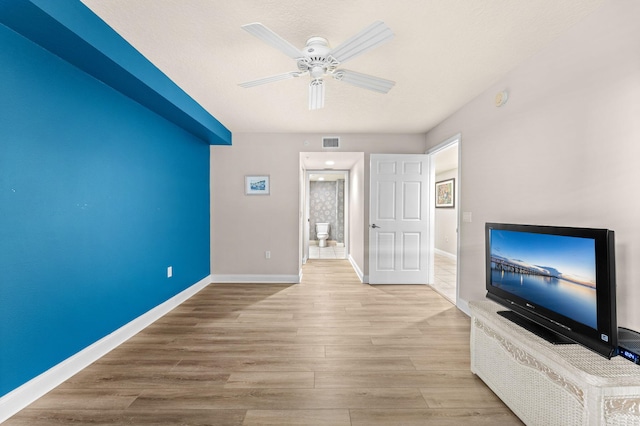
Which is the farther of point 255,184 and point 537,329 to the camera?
point 255,184

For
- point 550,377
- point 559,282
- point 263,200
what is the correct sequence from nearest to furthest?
point 550,377 → point 559,282 → point 263,200

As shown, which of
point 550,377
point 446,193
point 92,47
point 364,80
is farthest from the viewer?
point 446,193

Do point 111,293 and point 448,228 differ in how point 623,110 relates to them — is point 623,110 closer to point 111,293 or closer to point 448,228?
point 111,293

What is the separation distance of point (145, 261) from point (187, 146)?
5.74 feet

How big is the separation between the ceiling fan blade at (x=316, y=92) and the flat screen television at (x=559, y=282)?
175 cm

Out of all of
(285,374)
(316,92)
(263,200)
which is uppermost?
(316,92)

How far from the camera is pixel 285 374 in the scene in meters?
2.14

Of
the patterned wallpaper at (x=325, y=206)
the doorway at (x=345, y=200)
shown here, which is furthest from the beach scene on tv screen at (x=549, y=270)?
the patterned wallpaper at (x=325, y=206)

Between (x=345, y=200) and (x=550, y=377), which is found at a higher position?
(x=345, y=200)

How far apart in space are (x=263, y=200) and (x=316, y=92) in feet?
9.07

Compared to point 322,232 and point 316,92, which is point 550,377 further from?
point 322,232

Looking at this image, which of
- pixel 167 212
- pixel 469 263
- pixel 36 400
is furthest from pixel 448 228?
pixel 36 400

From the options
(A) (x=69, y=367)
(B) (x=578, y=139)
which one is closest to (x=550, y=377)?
(B) (x=578, y=139)

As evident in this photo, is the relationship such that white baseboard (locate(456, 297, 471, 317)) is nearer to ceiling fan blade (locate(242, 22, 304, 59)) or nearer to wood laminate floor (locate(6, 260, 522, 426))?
wood laminate floor (locate(6, 260, 522, 426))
